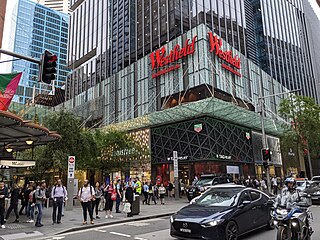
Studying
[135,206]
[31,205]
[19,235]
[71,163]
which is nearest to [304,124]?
[135,206]

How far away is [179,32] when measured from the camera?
40.3 metres

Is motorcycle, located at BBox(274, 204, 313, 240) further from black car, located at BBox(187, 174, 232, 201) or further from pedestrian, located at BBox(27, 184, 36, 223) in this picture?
black car, located at BBox(187, 174, 232, 201)

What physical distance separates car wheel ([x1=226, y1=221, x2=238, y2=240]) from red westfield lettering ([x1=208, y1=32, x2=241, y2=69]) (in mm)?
30271

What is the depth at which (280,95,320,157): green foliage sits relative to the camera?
3253 centimetres

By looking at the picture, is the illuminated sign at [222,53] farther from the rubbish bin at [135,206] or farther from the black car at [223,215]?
the black car at [223,215]

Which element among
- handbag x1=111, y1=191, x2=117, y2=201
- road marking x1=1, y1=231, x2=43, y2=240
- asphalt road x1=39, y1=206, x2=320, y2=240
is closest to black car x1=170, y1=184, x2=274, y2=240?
asphalt road x1=39, y1=206, x2=320, y2=240

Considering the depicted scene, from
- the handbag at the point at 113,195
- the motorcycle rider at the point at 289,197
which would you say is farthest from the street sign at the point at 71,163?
the motorcycle rider at the point at 289,197

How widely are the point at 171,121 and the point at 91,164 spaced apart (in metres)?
10.3

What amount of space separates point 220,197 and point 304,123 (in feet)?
92.2

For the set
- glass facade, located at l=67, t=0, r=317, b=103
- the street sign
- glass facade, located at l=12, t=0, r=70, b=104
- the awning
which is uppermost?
glass facade, located at l=12, t=0, r=70, b=104

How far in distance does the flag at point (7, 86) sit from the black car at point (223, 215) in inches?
358

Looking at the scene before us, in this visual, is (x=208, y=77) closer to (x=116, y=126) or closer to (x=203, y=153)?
(x=203, y=153)

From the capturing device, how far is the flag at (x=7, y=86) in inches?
481

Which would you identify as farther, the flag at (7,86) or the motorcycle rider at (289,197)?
the flag at (7,86)
